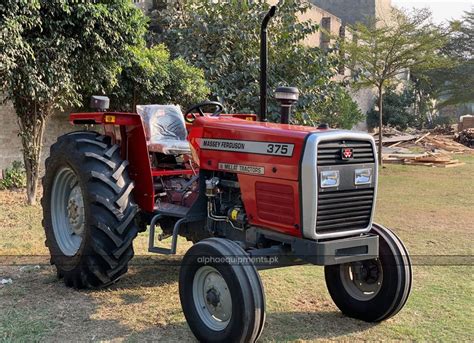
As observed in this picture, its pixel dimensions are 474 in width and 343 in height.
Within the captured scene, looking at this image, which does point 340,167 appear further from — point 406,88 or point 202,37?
point 406,88

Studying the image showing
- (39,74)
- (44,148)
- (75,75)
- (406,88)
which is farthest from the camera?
(406,88)

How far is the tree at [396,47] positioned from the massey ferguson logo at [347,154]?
12.5 m

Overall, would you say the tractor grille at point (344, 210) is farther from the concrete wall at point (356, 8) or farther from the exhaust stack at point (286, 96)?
the concrete wall at point (356, 8)

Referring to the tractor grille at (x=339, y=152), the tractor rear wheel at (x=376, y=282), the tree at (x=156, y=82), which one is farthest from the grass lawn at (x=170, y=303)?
the tree at (x=156, y=82)

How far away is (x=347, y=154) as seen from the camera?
354 cm

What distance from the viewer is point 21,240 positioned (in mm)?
6242

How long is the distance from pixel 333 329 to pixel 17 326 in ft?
7.28

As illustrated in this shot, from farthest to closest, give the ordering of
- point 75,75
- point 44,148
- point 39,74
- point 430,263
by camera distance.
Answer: point 44,148 < point 75,75 < point 39,74 < point 430,263

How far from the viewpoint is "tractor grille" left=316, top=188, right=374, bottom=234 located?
3.48 metres

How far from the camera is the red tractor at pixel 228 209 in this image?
3428mm

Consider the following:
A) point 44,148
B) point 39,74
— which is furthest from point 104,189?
point 44,148

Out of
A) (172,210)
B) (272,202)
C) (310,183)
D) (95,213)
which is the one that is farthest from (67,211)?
(310,183)

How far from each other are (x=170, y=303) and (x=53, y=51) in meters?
4.67

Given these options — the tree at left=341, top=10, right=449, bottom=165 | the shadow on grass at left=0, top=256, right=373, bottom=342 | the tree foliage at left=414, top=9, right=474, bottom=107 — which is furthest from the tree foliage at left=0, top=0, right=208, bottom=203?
the tree foliage at left=414, top=9, right=474, bottom=107
